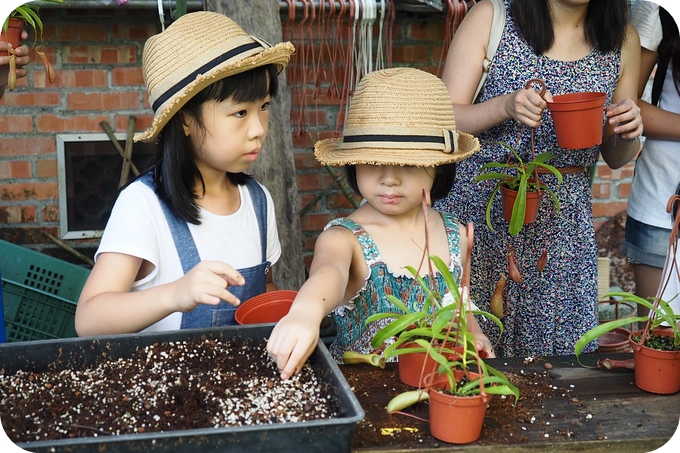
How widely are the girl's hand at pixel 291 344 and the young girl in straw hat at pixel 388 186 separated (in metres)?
0.35

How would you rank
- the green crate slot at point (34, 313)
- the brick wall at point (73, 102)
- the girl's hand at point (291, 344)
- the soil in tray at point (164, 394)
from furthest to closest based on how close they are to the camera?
the brick wall at point (73, 102) → the green crate slot at point (34, 313) → the girl's hand at point (291, 344) → the soil in tray at point (164, 394)

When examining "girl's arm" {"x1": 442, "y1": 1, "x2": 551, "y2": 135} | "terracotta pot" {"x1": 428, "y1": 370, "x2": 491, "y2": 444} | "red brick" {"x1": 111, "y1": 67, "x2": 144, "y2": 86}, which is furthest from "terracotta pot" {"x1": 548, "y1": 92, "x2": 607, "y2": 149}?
"red brick" {"x1": 111, "y1": 67, "x2": 144, "y2": 86}

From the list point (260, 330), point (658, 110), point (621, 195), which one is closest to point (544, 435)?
point (260, 330)

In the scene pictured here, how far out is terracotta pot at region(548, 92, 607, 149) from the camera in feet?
7.18

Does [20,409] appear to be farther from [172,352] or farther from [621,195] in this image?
[621,195]

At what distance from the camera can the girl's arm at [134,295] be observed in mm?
1645

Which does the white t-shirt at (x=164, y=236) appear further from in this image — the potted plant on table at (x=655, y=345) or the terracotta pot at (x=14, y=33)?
the potted plant on table at (x=655, y=345)

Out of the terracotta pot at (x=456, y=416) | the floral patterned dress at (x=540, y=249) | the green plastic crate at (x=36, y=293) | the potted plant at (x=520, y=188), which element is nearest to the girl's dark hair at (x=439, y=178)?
the potted plant at (x=520, y=188)

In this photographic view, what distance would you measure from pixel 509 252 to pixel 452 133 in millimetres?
556

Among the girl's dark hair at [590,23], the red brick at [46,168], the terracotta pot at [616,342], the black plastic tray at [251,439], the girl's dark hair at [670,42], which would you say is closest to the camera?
the black plastic tray at [251,439]

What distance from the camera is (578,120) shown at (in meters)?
2.21

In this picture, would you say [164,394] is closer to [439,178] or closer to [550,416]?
[550,416]

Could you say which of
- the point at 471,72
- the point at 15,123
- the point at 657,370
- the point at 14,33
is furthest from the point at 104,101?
the point at 657,370

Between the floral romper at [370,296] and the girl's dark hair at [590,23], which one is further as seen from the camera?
the girl's dark hair at [590,23]
